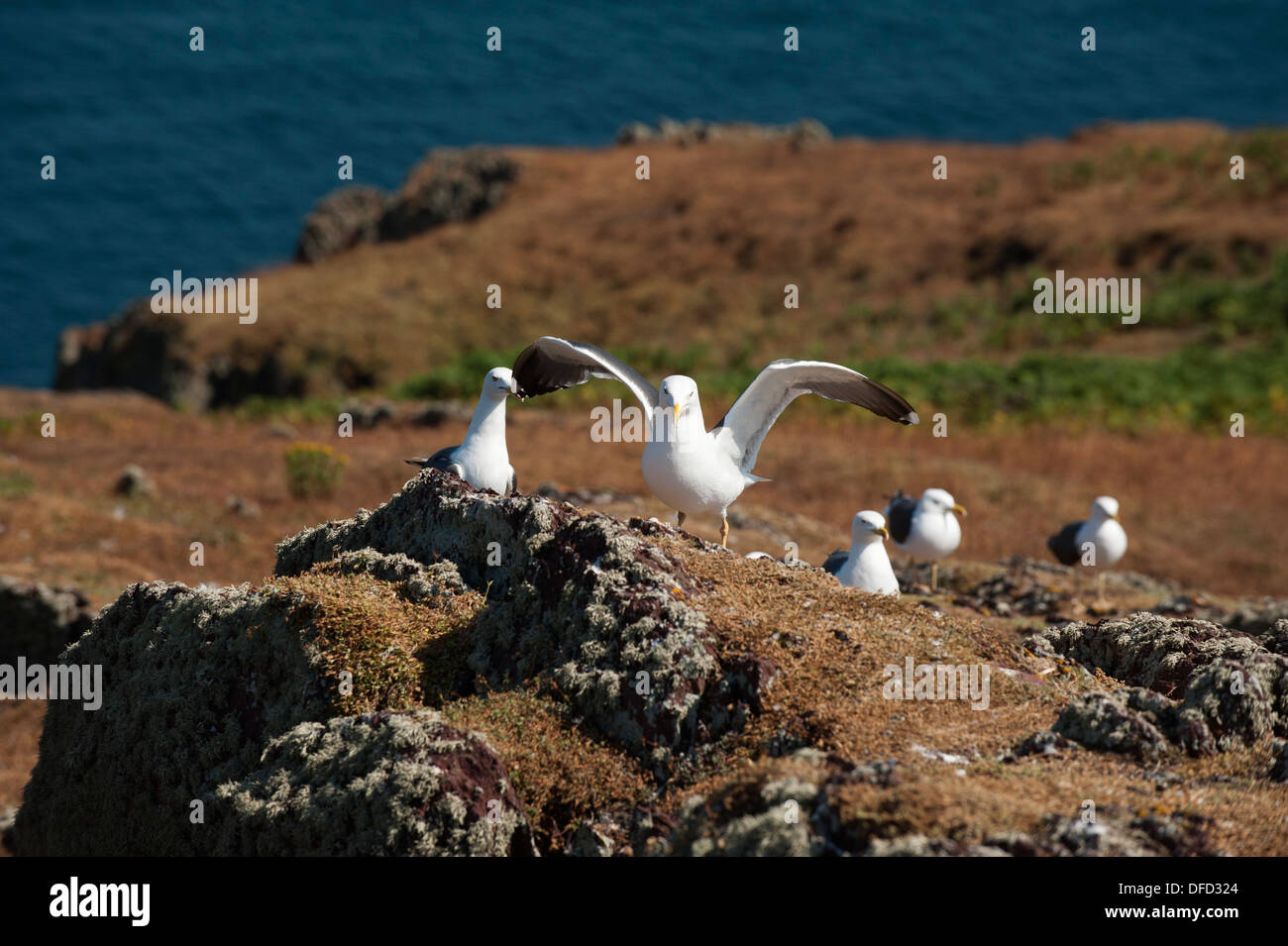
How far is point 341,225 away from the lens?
5238 cm

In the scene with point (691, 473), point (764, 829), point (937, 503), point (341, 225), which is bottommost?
point (764, 829)

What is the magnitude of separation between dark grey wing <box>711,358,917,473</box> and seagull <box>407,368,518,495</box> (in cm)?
164

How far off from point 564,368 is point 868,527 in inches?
123

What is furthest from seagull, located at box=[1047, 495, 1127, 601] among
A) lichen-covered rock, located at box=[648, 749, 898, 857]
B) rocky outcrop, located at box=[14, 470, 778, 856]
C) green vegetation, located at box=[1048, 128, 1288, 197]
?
green vegetation, located at box=[1048, 128, 1288, 197]

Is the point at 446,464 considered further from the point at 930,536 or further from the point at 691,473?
the point at 930,536

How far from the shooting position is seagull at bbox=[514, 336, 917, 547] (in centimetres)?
920

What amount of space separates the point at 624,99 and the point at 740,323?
3564cm

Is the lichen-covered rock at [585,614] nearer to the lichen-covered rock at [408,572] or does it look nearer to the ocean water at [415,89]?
the lichen-covered rock at [408,572]

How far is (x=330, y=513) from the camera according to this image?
19.4m

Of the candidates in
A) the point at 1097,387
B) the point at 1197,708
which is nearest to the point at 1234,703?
the point at 1197,708

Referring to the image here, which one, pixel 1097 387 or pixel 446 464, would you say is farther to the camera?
pixel 1097 387

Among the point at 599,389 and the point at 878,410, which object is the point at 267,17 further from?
the point at 878,410

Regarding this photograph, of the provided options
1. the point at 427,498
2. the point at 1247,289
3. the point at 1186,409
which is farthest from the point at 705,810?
the point at 1247,289

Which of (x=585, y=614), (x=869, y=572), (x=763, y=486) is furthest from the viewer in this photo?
(x=763, y=486)
